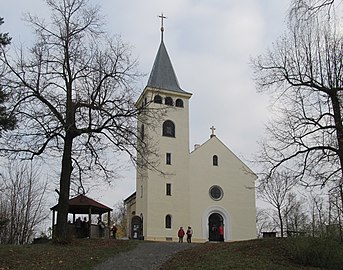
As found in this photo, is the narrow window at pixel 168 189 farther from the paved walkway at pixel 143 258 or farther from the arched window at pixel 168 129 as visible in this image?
the paved walkway at pixel 143 258

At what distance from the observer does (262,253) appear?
1875cm

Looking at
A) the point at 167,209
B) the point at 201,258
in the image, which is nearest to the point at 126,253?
the point at 201,258

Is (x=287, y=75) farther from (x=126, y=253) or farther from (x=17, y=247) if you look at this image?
(x=17, y=247)

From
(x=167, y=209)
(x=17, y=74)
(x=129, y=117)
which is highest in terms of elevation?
(x=17, y=74)

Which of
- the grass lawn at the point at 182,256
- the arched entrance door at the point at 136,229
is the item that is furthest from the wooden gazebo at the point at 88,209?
the grass lawn at the point at 182,256

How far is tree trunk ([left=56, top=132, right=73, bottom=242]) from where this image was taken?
2242 cm

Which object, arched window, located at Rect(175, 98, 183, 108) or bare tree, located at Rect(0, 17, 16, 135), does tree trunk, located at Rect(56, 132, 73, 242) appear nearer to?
bare tree, located at Rect(0, 17, 16, 135)

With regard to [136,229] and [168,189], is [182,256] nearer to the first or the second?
[136,229]

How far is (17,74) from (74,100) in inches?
113

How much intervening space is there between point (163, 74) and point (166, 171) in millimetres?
10012

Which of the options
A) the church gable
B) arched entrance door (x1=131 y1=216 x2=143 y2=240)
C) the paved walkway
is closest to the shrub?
the paved walkway

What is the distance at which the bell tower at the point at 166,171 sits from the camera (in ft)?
125

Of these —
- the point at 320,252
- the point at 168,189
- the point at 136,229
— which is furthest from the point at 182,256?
the point at 168,189

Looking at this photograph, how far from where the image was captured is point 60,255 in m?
19.6
